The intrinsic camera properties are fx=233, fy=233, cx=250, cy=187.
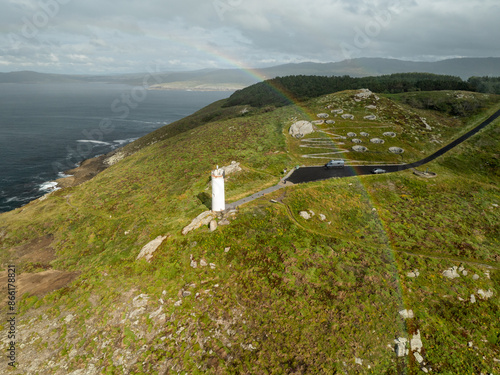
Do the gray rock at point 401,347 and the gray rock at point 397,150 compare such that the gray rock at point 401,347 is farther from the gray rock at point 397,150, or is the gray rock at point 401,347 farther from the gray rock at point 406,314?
the gray rock at point 397,150

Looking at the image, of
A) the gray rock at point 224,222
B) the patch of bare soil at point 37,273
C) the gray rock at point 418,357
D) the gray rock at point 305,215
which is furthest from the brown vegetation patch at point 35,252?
the gray rock at point 418,357

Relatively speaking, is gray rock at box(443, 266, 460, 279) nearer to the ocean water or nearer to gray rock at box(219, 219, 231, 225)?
gray rock at box(219, 219, 231, 225)

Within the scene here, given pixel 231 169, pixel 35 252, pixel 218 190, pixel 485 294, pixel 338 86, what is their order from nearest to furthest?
pixel 485 294 → pixel 218 190 → pixel 35 252 → pixel 231 169 → pixel 338 86

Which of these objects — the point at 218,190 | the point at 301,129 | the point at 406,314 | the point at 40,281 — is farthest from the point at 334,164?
the point at 40,281

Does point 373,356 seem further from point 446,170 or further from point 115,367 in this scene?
point 446,170

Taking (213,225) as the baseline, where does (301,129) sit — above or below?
above

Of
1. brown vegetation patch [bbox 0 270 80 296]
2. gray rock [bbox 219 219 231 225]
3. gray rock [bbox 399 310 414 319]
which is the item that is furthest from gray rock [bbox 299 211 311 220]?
brown vegetation patch [bbox 0 270 80 296]

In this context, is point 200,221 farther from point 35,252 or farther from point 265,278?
point 35,252
